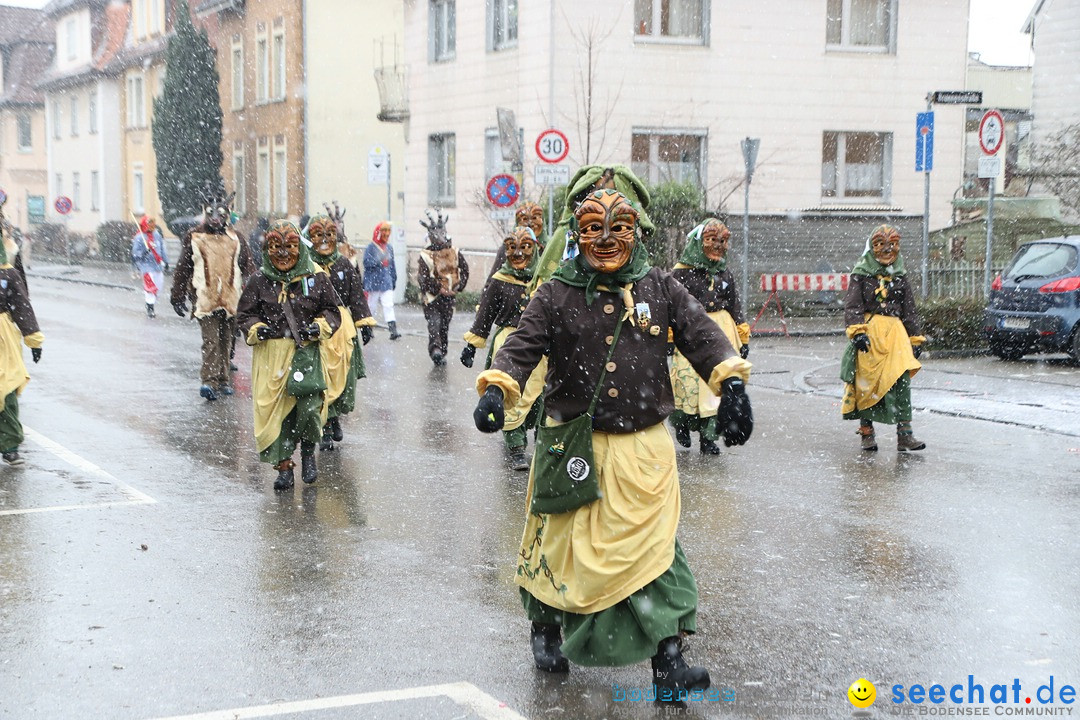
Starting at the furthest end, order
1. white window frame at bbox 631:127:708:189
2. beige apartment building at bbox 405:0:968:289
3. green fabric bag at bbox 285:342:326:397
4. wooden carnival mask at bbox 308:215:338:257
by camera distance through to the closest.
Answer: white window frame at bbox 631:127:708:189 < beige apartment building at bbox 405:0:968:289 < wooden carnival mask at bbox 308:215:338:257 < green fabric bag at bbox 285:342:326:397

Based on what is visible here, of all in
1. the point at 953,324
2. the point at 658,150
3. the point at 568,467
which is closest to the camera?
the point at 568,467

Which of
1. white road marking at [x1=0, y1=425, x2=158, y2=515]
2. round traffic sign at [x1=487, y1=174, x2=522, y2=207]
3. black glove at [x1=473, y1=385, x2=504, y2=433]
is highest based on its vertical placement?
round traffic sign at [x1=487, y1=174, x2=522, y2=207]

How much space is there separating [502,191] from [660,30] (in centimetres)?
734

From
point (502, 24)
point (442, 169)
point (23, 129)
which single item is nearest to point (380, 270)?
point (502, 24)

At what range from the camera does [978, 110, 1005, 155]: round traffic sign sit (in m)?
17.6

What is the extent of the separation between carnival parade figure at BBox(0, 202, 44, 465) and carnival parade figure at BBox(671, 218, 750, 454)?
4611mm

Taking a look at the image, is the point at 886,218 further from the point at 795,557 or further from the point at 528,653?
the point at 528,653

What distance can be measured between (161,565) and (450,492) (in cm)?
243

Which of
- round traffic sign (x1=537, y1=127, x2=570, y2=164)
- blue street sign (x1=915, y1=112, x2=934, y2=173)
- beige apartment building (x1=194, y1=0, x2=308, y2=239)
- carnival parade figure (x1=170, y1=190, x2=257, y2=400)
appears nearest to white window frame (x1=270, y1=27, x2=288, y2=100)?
beige apartment building (x1=194, y1=0, x2=308, y2=239)

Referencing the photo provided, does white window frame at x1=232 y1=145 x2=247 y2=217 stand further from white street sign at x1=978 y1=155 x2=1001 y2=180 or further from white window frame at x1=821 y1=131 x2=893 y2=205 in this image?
white street sign at x1=978 y1=155 x2=1001 y2=180

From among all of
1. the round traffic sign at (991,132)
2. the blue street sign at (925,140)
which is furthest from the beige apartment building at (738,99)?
the round traffic sign at (991,132)

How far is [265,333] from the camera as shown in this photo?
9.07 meters

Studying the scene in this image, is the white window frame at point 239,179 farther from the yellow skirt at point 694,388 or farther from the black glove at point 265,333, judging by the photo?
the black glove at point 265,333

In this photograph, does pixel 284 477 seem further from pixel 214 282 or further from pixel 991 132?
pixel 991 132
